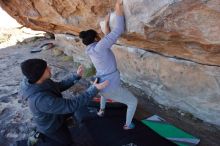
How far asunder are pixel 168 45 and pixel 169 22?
2.73ft

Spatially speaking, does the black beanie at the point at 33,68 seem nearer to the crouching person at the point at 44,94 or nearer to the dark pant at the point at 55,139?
the crouching person at the point at 44,94

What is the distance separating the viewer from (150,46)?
15.7 ft

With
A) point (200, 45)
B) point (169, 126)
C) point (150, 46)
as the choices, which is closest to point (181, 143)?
point (169, 126)

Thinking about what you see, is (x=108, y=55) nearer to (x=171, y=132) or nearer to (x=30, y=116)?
(x=171, y=132)

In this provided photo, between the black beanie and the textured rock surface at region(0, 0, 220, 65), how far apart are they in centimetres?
126

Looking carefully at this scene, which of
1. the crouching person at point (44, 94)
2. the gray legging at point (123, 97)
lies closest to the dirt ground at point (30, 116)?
the gray legging at point (123, 97)

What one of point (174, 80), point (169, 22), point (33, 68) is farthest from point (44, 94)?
point (174, 80)

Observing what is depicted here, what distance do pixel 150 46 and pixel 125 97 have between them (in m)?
1.10

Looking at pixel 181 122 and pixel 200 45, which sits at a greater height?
pixel 200 45

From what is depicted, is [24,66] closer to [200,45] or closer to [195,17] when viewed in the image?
[195,17]

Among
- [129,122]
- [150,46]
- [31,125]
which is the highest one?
[150,46]

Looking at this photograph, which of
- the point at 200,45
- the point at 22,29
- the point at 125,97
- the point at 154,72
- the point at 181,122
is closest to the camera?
the point at 200,45

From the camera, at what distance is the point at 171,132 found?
416 centimetres

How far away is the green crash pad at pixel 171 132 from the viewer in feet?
13.0
